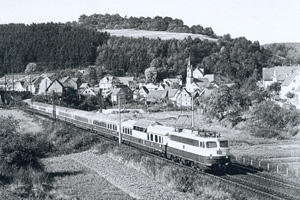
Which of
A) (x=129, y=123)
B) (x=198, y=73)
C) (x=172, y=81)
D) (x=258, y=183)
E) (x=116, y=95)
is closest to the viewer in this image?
(x=258, y=183)

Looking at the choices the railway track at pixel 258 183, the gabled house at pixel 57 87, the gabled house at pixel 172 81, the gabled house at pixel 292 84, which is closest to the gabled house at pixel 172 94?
the gabled house at pixel 172 81

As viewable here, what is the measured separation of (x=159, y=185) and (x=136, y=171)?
4455mm

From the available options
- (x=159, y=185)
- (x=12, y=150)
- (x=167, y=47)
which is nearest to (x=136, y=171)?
(x=159, y=185)

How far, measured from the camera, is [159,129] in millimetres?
32188

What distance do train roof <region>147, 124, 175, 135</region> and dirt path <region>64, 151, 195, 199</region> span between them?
4.02 meters

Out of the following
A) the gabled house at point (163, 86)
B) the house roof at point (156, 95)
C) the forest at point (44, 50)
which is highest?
the forest at point (44, 50)

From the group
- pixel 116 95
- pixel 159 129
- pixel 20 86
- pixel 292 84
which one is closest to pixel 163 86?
pixel 116 95

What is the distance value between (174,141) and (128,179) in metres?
5.67

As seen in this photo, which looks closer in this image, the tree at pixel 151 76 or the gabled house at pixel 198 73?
the tree at pixel 151 76

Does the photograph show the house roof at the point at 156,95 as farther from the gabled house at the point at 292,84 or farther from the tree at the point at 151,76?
the gabled house at the point at 292,84

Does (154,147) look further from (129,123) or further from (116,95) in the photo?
(116,95)

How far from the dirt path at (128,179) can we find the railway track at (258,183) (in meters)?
3.52

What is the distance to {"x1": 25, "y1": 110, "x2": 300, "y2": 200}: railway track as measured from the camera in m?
20.8

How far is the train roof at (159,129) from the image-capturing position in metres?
30.7
